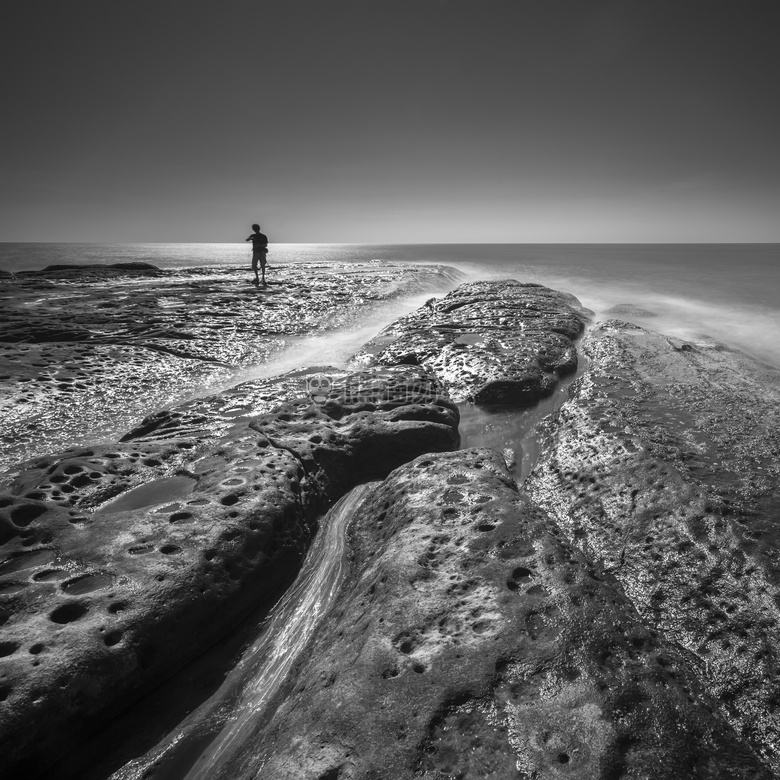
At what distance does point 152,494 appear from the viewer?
120 inches

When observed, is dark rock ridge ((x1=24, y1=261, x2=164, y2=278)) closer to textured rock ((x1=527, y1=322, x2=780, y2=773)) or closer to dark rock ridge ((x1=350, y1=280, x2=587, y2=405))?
dark rock ridge ((x1=350, y1=280, x2=587, y2=405))

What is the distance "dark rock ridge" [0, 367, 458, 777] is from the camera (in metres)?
1.89

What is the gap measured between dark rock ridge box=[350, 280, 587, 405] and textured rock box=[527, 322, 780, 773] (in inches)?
34.3

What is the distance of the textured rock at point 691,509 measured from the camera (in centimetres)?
201

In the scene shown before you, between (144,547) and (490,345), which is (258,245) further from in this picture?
(144,547)

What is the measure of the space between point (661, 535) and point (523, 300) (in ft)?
25.4


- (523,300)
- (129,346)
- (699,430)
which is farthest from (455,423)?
(523,300)

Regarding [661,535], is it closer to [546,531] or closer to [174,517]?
[546,531]

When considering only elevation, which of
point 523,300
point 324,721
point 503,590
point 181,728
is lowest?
point 181,728

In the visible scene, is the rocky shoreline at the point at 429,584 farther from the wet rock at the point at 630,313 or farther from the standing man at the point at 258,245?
the standing man at the point at 258,245

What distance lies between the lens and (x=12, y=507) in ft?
8.59

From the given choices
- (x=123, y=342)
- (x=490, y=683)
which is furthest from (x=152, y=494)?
(x=123, y=342)

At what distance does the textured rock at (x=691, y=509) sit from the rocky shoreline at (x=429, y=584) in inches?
0.5

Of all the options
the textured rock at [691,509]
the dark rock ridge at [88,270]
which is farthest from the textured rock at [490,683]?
the dark rock ridge at [88,270]
